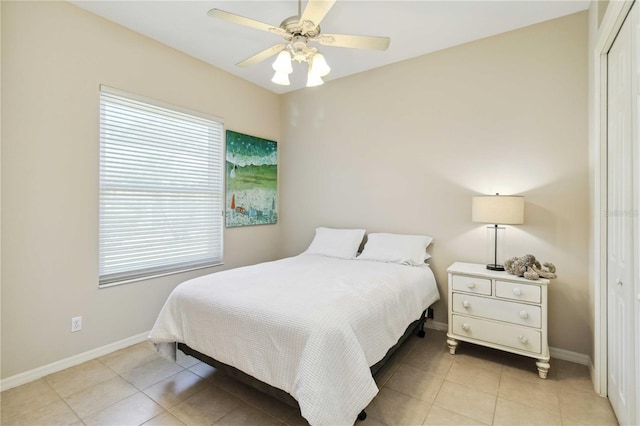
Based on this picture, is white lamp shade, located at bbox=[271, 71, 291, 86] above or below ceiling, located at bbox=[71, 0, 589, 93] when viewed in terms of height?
below

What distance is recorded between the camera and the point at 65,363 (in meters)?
→ 2.38

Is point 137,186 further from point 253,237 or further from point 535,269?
point 535,269

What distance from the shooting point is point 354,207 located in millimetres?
3717

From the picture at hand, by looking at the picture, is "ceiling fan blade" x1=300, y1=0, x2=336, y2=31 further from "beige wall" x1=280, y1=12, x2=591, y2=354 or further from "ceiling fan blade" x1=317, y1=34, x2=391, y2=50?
"beige wall" x1=280, y1=12, x2=591, y2=354

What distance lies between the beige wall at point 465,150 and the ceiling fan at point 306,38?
1.35 m

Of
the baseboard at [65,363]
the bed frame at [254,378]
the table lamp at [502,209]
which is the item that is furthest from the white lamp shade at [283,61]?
the baseboard at [65,363]

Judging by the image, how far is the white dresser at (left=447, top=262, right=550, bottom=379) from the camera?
2.23 meters

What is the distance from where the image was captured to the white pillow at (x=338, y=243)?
3.38m

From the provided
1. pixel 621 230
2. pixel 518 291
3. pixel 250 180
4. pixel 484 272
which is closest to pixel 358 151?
pixel 250 180

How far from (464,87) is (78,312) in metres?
3.97

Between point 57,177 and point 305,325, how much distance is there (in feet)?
7.40

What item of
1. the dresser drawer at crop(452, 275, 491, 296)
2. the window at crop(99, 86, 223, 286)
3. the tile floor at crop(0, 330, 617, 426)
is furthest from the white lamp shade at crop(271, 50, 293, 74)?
the tile floor at crop(0, 330, 617, 426)

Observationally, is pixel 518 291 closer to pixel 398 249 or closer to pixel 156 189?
pixel 398 249

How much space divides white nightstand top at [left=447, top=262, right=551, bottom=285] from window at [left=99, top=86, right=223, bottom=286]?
2.59 meters
